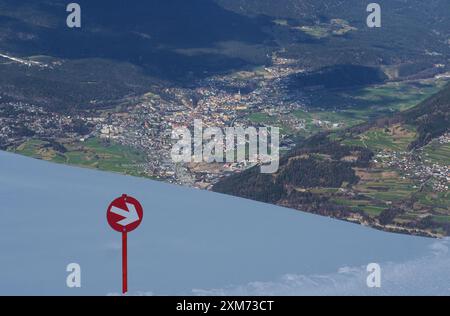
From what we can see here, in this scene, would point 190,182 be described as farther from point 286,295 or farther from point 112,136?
point 286,295

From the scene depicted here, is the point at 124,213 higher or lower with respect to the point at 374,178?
lower

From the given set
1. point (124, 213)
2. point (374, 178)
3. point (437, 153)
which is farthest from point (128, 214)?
point (437, 153)

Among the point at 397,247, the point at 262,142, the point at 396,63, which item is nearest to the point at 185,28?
the point at 396,63

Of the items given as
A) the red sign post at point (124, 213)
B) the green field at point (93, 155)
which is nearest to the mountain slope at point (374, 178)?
the green field at point (93, 155)

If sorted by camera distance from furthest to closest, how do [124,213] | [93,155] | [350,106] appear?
[350,106]
[93,155]
[124,213]

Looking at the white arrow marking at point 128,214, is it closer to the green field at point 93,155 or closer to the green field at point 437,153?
the green field at point 437,153

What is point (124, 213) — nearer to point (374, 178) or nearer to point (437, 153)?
point (374, 178)
